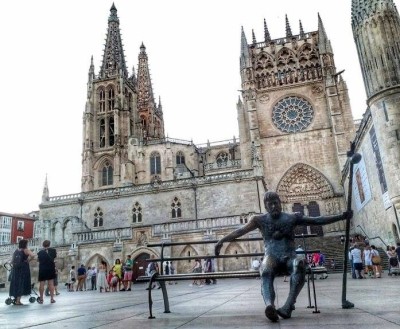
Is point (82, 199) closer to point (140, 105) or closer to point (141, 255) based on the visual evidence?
point (141, 255)

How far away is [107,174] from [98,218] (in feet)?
46.0

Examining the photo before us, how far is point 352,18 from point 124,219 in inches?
921

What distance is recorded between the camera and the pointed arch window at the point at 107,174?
45934 millimetres

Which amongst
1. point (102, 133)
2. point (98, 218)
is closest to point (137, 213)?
point (98, 218)

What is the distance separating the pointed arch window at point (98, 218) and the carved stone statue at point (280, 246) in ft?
98.8

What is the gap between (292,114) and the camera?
38219mm

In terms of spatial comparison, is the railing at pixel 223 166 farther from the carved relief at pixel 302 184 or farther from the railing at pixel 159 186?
the railing at pixel 159 186

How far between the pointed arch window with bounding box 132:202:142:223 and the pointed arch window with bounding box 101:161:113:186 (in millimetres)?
14460

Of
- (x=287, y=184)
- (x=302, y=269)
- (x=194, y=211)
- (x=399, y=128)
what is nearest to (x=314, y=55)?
(x=287, y=184)

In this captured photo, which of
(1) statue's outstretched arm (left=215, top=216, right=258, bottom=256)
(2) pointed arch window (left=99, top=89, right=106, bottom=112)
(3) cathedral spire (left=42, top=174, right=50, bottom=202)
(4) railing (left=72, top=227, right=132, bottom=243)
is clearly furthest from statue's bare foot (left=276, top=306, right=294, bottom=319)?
(2) pointed arch window (left=99, top=89, right=106, bottom=112)

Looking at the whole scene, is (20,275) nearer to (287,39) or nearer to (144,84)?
(287,39)

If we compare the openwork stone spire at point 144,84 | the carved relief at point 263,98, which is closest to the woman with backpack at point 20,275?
the carved relief at point 263,98

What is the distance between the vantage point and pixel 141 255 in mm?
25156

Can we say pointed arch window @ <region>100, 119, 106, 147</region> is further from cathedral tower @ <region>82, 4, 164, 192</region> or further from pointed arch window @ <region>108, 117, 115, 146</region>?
pointed arch window @ <region>108, 117, 115, 146</region>
